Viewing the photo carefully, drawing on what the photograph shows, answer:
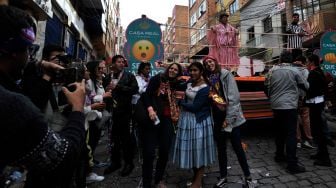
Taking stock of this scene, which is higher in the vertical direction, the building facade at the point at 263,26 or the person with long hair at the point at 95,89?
the building facade at the point at 263,26

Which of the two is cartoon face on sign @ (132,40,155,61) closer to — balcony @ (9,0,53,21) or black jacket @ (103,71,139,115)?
black jacket @ (103,71,139,115)

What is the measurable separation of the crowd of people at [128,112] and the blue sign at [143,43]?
1288 mm

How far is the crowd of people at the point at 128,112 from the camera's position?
3.27 feet

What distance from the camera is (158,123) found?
11.0 ft

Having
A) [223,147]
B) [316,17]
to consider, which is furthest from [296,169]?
[316,17]

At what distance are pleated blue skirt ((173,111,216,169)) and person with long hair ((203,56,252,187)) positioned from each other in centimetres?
18

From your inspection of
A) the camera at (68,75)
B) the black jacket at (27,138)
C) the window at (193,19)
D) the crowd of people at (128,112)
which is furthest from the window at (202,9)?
the black jacket at (27,138)

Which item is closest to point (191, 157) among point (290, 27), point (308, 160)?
point (308, 160)

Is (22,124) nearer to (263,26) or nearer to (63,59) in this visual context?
(63,59)

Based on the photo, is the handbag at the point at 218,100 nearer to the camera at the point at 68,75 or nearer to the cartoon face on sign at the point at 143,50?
the camera at the point at 68,75

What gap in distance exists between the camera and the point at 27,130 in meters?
0.92

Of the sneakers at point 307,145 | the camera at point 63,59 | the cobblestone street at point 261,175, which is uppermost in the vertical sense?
the camera at point 63,59

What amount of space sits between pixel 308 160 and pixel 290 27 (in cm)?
519

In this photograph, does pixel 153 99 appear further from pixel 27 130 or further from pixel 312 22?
pixel 312 22
